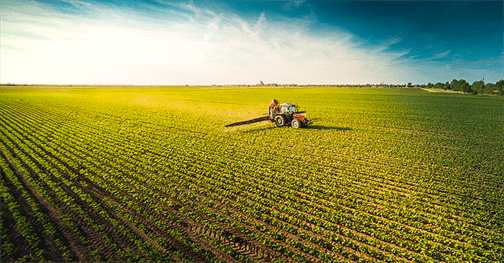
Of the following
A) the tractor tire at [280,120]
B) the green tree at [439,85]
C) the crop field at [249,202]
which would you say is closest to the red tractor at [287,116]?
the tractor tire at [280,120]

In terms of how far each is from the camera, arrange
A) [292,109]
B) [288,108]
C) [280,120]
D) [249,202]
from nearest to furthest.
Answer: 1. [249,202]
2. [288,108]
3. [292,109]
4. [280,120]

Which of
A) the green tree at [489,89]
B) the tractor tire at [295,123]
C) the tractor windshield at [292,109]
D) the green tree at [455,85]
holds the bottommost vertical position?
the tractor tire at [295,123]

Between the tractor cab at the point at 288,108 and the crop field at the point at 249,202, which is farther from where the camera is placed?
the tractor cab at the point at 288,108

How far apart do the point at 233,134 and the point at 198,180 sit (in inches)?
384

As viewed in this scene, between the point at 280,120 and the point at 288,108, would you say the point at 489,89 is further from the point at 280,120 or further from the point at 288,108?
the point at 280,120

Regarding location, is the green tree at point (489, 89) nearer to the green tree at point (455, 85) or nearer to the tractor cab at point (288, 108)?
the green tree at point (455, 85)

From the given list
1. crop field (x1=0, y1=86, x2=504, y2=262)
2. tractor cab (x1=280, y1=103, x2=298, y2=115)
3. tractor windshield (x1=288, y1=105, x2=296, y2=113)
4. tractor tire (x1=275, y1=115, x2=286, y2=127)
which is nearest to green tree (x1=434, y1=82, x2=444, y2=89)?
crop field (x1=0, y1=86, x2=504, y2=262)

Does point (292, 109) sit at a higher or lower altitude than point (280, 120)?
higher

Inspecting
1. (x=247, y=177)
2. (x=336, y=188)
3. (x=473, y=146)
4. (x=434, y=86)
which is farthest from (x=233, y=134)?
(x=434, y=86)

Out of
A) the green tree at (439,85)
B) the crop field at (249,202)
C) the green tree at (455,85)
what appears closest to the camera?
the crop field at (249,202)

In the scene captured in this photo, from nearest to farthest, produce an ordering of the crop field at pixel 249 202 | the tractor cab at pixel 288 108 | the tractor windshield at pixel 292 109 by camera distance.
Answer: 1. the crop field at pixel 249 202
2. the tractor cab at pixel 288 108
3. the tractor windshield at pixel 292 109

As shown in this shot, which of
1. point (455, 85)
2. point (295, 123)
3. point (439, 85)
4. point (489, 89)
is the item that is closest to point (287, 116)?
point (295, 123)

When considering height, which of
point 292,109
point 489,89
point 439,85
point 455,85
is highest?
point 439,85

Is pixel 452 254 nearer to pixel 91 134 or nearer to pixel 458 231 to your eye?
pixel 458 231
